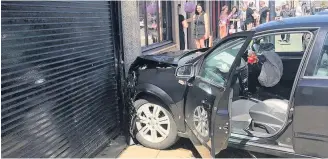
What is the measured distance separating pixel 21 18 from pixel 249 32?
2.21 metres

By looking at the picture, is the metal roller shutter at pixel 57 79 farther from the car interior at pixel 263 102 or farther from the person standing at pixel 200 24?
the person standing at pixel 200 24

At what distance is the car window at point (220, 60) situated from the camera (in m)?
4.16

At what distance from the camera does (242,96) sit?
4848 millimetres

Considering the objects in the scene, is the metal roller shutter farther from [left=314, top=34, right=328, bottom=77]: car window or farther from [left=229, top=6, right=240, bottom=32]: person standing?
[left=229, top=6, right=240, bottom=32]: person standing

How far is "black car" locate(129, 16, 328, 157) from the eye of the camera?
134 inches

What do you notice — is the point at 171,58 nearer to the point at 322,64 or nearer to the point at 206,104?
the point at 206,104

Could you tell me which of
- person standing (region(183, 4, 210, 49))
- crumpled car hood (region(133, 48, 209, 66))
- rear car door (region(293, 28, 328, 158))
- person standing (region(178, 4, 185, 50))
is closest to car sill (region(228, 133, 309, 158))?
rear car door (region(293, 28, 328, 158))

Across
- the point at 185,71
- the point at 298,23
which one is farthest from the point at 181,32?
the point at 298,23

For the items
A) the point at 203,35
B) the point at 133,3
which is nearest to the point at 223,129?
the point at 133,3

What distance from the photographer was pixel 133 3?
669 centimetres

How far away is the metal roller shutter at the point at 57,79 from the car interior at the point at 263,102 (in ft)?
6.02

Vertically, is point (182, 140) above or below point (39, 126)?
below

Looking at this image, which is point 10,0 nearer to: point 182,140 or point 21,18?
point 21,18

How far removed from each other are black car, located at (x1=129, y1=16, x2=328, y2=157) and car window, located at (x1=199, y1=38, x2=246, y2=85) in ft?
0.04
